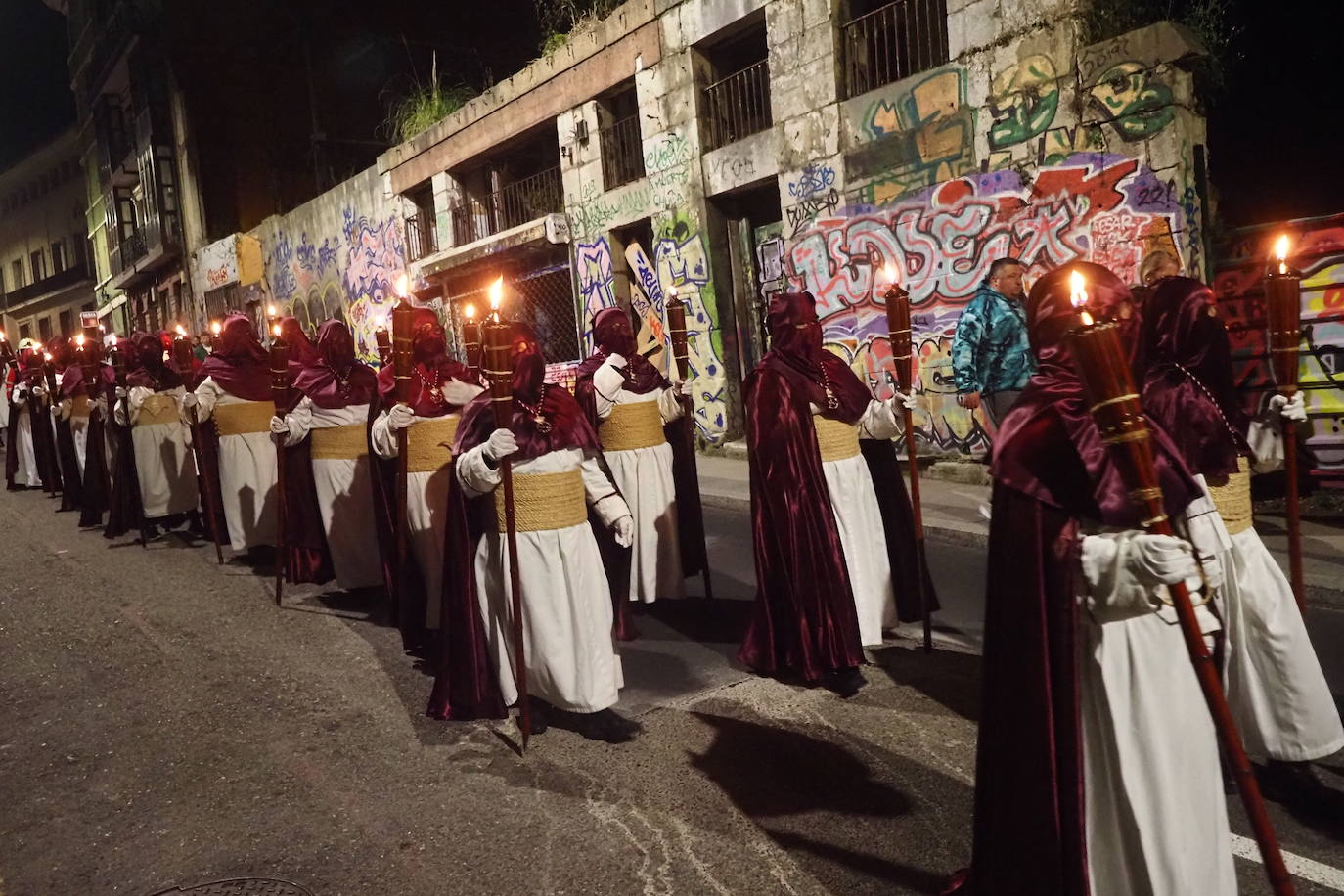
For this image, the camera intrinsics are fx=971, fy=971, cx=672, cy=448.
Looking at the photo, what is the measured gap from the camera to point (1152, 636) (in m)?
2.34

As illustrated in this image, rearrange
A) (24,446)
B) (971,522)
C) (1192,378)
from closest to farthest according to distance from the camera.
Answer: (1192,378), (971,522), (24,446)

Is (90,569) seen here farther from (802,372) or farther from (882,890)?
(882,890)

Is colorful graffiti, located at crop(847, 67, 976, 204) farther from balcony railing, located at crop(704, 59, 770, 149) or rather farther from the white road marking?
the white road marking

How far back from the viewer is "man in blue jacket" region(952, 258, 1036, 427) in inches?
302

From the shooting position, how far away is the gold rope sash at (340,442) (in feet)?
23.2

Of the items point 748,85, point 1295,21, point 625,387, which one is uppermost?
point 748,85

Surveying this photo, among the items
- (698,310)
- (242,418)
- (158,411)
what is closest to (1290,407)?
(242,418)

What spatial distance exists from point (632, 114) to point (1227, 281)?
9.04 metres

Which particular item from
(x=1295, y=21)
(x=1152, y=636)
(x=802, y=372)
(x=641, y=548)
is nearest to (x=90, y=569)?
(x=641, y=548)

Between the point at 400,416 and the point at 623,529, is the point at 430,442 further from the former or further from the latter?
the point at 623,529

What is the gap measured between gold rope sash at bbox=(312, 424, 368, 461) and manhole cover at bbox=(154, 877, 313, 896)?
4077 mm

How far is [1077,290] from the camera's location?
242cm

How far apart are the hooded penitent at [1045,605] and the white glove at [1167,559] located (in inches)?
6.9

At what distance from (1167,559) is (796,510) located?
274cm
